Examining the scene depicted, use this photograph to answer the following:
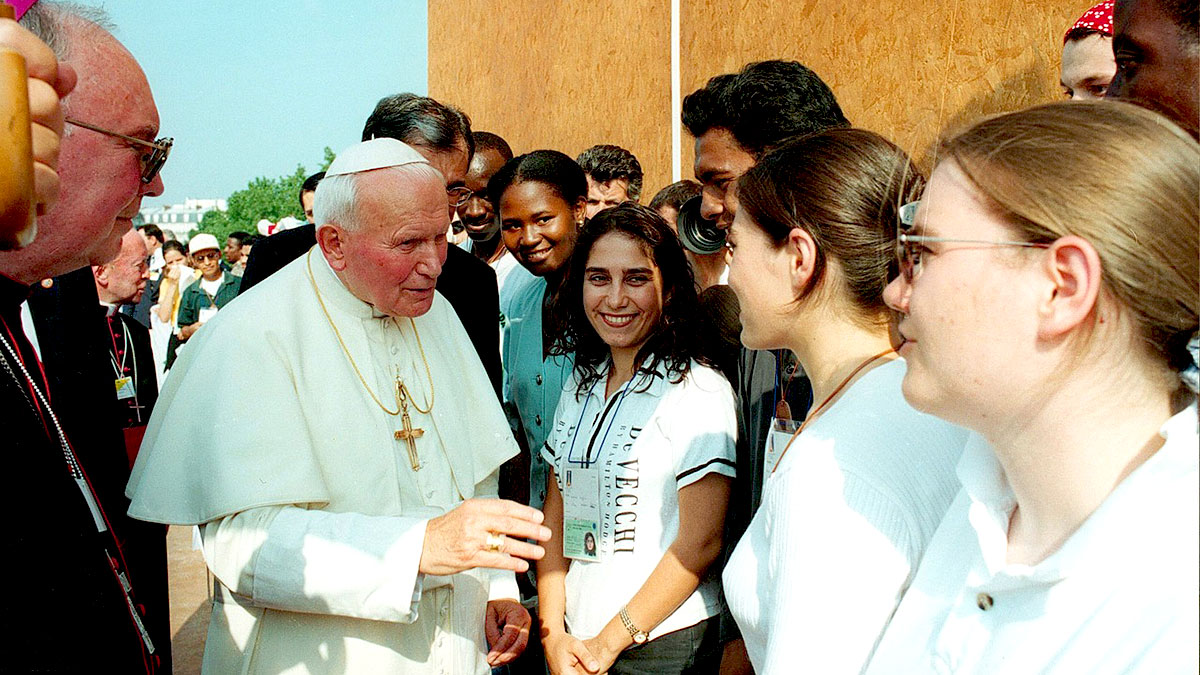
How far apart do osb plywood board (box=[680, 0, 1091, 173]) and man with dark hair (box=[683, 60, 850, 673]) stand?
42 cm

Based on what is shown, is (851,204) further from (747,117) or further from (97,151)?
(97,151)

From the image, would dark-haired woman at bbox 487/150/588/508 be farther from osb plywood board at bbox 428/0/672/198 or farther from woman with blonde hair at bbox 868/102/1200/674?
osb plywood board at bbox 428/0/672/198

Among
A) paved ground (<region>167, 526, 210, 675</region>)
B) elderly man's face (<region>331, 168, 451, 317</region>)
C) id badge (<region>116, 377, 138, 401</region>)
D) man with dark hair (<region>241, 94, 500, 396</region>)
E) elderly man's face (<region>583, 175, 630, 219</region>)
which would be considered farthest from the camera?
elderly man's face (<region>583, 175, 630, 219</region>)

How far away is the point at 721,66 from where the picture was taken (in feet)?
21.2

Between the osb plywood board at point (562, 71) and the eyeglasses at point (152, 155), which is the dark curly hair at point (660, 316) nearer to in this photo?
the eyeglasses at point (152, 155)

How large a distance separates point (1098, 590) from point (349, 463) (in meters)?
1.86

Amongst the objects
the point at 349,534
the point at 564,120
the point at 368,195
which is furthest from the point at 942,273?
the point at 564,120

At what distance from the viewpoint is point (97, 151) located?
188 centimetres

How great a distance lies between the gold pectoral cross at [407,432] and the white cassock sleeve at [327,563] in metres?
0.37

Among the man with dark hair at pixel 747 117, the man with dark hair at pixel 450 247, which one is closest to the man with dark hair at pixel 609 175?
the man with dark hair at pixel 450 247

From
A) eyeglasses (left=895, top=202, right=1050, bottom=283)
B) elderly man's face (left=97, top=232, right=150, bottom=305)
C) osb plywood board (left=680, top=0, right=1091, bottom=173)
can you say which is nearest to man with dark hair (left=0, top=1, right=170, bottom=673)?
eyeglasses (left=895, top=202, right=1050, bottom=283)

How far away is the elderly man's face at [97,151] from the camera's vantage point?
1.83 m

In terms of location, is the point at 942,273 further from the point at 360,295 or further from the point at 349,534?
the point at 360,295

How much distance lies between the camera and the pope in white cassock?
225 cm
